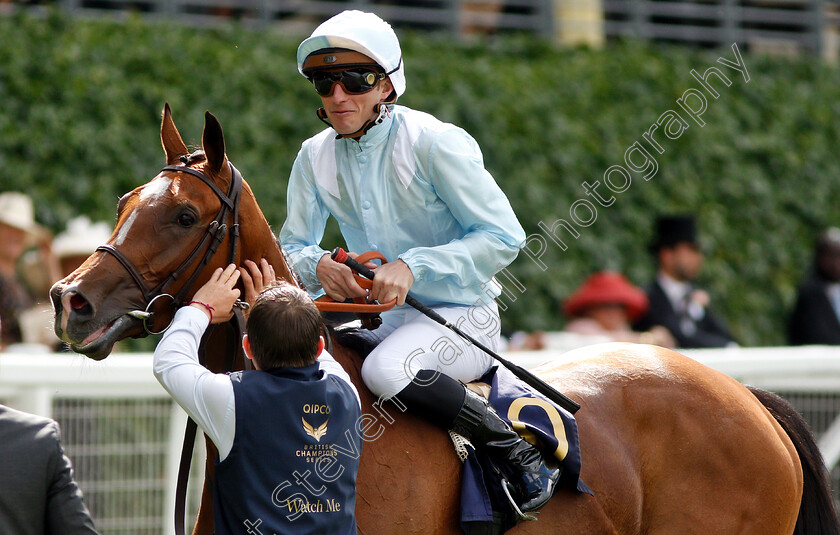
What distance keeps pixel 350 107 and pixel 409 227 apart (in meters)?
0.43

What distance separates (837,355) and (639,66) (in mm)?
4253

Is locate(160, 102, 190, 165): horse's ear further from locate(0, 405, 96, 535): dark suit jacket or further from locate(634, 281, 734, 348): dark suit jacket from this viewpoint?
locate(634, 281, 734, 348): dark suit jacket

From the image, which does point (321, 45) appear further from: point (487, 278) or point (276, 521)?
point (276, 521)

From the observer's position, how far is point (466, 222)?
3.21 m

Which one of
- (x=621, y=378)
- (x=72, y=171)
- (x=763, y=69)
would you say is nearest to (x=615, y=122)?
(x=763, y=69)

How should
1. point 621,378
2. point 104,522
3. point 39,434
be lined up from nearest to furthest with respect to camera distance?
point 39,434
point 621,378
point 104,522

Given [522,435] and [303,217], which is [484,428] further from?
[303,217]

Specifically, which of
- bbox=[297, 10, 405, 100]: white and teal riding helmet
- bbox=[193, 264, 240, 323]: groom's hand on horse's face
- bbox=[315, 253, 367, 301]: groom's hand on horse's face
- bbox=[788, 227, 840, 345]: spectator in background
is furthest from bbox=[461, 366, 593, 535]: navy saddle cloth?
bbox=[788, 227, 840, 345]: spectator in background

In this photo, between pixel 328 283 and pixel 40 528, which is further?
pixel 328 283

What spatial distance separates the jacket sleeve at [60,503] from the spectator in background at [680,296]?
18.4 ft

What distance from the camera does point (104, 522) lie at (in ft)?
15.7

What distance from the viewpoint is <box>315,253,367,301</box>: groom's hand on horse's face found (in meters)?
3.09

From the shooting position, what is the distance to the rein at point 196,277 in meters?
2.72

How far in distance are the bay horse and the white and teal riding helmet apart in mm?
469
